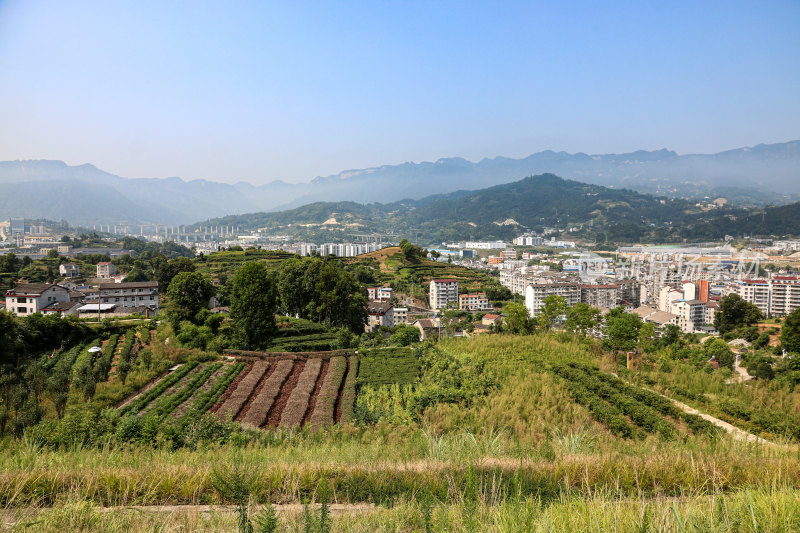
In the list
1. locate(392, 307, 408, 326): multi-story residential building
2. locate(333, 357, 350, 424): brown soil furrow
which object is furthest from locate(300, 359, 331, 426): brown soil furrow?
locate(392, 307, 408, 326): multi-story residential building

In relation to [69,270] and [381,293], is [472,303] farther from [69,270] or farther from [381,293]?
[69,270]

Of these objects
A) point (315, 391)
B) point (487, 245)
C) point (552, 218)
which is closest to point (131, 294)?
point (315, 391)

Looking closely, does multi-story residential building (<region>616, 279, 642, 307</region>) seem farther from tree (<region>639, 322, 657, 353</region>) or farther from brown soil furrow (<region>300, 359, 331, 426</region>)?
brown soil furrow (<region>300, 359, 331, 426</region>)

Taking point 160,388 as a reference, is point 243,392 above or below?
below

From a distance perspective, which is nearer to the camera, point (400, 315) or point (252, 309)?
point (252, 309)

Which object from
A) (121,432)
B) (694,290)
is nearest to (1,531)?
(121,432)

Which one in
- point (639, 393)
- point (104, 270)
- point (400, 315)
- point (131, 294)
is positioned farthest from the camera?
point (104, 270)
